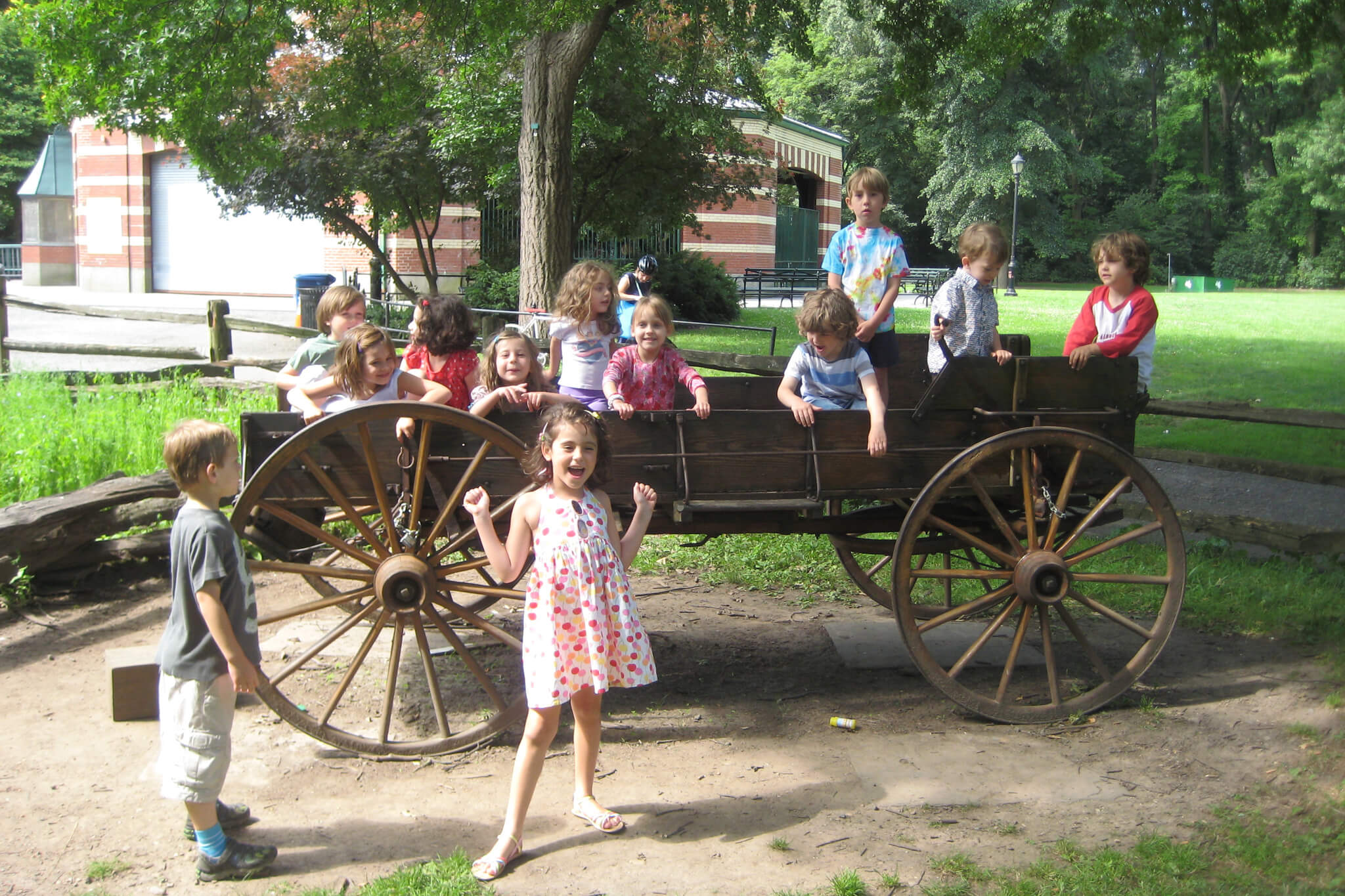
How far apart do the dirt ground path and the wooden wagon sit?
22cm

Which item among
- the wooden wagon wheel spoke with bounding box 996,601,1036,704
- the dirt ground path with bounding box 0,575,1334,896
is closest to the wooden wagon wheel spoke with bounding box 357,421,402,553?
the dirt ground path with bounding box 0,575,1334,896

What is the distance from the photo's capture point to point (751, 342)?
1723 centimetres

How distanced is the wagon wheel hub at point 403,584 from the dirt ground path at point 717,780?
0.58 metres

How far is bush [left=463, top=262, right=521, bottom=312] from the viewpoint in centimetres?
1891

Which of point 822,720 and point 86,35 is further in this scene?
point 86,35

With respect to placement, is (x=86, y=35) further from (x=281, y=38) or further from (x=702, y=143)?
(x=702, y=143)

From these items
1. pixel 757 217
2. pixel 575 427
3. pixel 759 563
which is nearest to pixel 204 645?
pixel 575 427

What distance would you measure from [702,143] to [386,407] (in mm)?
15349

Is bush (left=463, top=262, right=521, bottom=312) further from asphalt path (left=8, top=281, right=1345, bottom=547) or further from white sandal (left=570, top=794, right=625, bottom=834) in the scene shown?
white sandal (left=570, top=794, right=625, bottom=834)

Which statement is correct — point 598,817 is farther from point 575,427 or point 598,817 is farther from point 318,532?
point 318,532

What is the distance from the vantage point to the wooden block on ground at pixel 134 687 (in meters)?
4.29

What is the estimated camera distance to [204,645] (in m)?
3.19

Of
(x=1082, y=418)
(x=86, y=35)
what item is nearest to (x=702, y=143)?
(x=86, y=35)

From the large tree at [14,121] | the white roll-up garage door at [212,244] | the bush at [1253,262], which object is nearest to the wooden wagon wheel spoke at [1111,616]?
the white roll-up garage door at [212,244]
